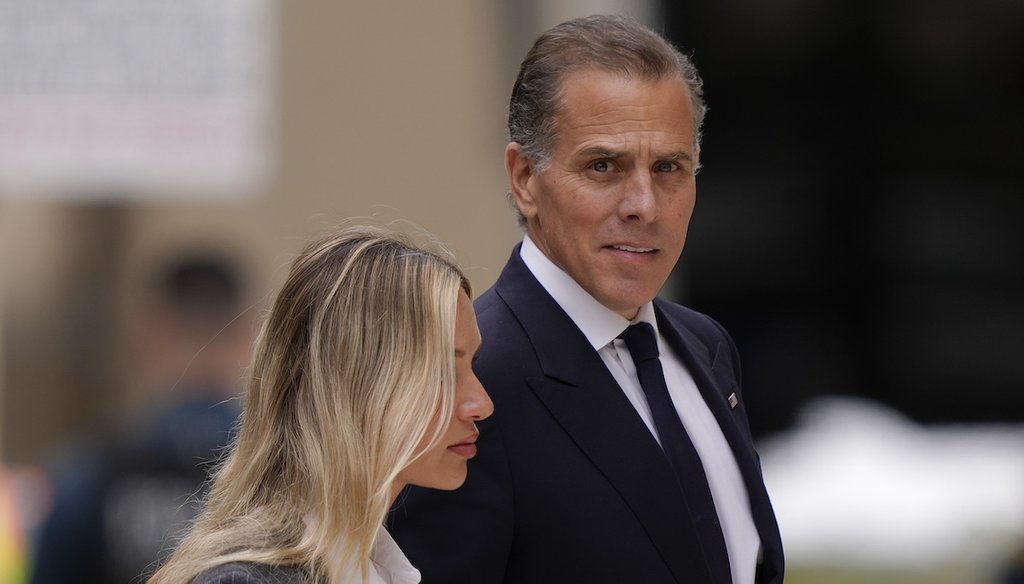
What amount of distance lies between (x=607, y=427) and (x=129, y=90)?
463 cm

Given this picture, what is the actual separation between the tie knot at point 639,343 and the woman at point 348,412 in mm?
355

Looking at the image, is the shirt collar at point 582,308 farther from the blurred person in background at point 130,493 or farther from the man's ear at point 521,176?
Answer: the blurred person in background at point 130,493

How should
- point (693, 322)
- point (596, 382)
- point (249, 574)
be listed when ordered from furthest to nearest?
1. point (693, 322)
2. point (596, 382)
3. point (249, 574)

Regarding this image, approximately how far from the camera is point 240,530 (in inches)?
86.9

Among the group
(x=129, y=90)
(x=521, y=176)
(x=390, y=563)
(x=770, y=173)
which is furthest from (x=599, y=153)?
(x=129, y=90)

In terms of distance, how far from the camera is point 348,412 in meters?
2.28

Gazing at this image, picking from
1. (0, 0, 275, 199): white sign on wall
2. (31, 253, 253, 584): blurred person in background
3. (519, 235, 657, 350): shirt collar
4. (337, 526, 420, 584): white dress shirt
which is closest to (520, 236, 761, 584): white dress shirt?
(519, 235, 657, 350): shirt collar

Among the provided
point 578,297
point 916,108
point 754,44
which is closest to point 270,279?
point 754,44

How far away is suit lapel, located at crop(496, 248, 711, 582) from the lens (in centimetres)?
Answer: 249

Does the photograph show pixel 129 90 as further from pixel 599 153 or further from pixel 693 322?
pixel 599 153

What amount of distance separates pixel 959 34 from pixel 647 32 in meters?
4.46

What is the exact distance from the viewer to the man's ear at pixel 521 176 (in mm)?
2676

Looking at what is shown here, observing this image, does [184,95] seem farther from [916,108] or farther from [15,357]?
[916,108]

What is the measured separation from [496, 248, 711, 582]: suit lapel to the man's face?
97mm
